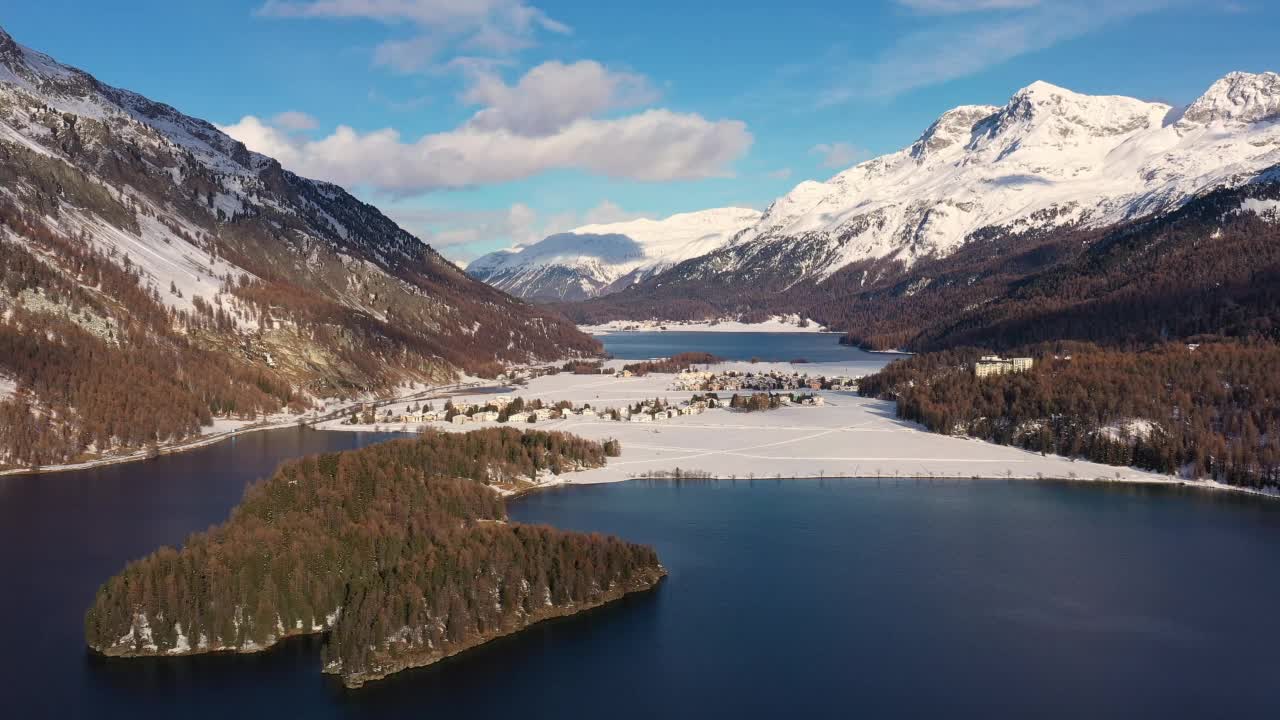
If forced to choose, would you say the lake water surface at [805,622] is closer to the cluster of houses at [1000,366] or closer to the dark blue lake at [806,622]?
the dark blue lake at [806,622]

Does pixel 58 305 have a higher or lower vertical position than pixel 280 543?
higher

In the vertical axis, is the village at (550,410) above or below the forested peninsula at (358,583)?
above

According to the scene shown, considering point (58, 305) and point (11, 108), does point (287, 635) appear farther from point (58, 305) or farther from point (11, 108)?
point (11, 108)

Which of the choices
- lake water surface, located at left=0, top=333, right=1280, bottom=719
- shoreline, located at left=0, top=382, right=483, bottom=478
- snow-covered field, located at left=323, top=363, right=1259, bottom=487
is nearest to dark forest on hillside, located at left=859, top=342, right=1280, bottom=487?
snow-covered field, located at left=323, top=363, right=1259, bottom=487

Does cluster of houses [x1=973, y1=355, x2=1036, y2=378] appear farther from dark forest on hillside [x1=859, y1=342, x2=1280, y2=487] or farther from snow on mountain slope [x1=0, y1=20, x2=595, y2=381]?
snow on mountain slope [x1=0, y1=20, x2=595, y2=381]

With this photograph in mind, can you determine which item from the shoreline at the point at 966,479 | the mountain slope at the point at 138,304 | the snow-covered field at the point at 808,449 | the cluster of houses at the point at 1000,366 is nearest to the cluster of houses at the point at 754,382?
the snow-covered field at the point at 808,449

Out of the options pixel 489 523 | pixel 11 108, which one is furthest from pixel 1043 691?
pixel 11 108

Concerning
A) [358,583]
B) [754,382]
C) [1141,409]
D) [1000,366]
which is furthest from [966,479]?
[754,382]
